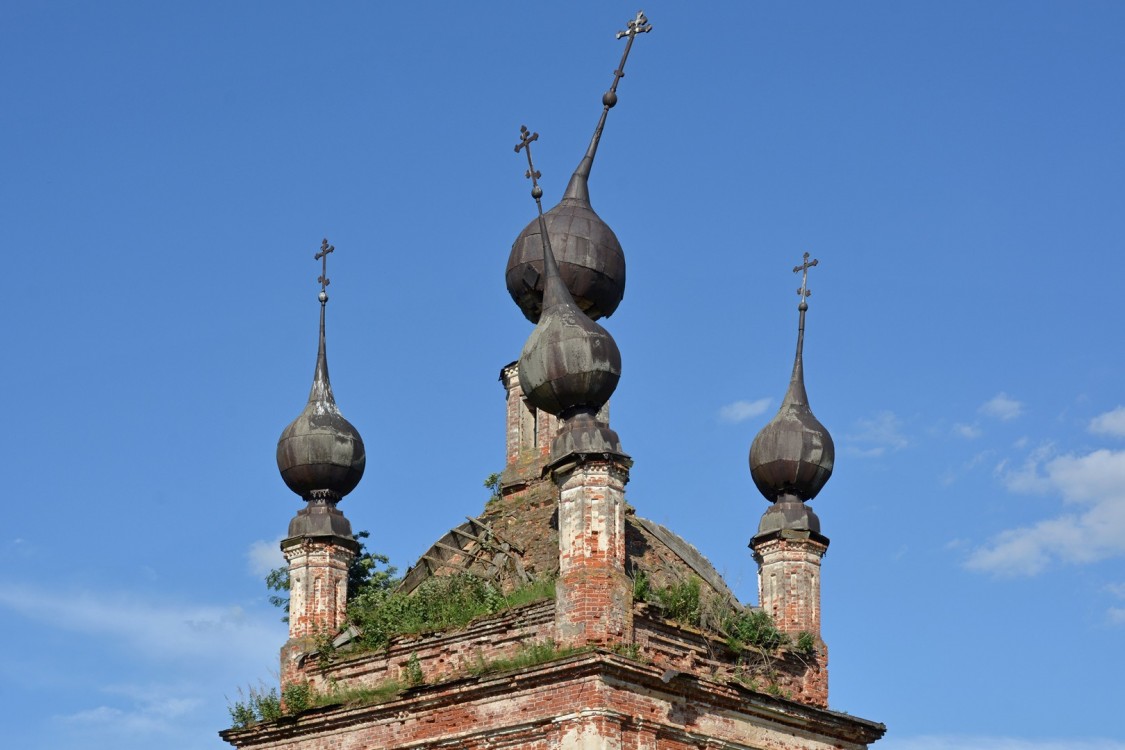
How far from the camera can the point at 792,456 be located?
21.0m

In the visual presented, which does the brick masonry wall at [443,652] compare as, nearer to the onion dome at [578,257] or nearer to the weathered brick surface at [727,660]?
the weathered brick surface at [727,660]

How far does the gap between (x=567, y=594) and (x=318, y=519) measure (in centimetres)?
381

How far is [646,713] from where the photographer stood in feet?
59.8

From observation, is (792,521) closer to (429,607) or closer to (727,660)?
(727,660)

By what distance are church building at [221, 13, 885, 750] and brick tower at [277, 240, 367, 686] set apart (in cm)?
2

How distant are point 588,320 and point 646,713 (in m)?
3.57

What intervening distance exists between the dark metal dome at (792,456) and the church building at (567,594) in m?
0.02

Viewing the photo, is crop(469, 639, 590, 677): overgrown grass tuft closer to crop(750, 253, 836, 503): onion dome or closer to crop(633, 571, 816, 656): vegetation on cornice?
crop(633, 571, 816, 656): vegetation on cornice

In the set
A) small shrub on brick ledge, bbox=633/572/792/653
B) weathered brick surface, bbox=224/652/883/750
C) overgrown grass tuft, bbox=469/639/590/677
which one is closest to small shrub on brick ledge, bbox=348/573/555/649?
overgrown grass tuft, bbox=469/639/590/677

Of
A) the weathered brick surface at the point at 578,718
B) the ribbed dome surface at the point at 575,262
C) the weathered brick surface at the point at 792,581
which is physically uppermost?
the ribbed dome surface at the point at 575,262

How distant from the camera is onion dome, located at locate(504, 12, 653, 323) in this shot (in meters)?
21.2

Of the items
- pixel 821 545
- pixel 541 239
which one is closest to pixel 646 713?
pixel 821 545

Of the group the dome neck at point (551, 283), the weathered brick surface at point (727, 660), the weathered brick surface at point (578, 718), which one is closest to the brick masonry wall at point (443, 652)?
the weathered brick surface at point (578, 718)

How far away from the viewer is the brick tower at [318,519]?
21078mm
